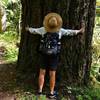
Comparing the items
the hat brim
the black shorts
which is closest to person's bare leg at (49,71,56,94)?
the black shorts

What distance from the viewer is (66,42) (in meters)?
6.28

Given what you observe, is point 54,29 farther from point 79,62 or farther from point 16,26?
point 16,26

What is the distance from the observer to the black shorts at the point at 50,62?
20.4 ft

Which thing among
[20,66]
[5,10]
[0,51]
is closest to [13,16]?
[5,10]

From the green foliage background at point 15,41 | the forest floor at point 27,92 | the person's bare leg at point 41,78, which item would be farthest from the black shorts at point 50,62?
the green foliage background at point 15,41

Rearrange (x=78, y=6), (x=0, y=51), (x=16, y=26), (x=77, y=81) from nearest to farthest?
(x=78, y=6) → (x=77, y=81) → (x=0, y=51) → (x=16, y=26)

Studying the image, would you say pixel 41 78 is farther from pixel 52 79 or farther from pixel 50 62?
pixel 50 62

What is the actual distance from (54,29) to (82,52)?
26.5 inches

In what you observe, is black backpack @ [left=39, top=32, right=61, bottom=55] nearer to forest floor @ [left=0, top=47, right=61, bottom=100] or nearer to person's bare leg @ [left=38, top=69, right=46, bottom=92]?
person's bare leg @ [left=38, top=69, right=46, bottom=92]

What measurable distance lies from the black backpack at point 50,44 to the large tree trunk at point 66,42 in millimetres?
183

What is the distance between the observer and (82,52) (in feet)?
21.0

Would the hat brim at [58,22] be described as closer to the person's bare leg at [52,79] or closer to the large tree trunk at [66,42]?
the large tree trunk at [66,42]

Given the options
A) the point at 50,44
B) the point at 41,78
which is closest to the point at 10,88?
the point at 41,78

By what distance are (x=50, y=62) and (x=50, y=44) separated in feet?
1.06
